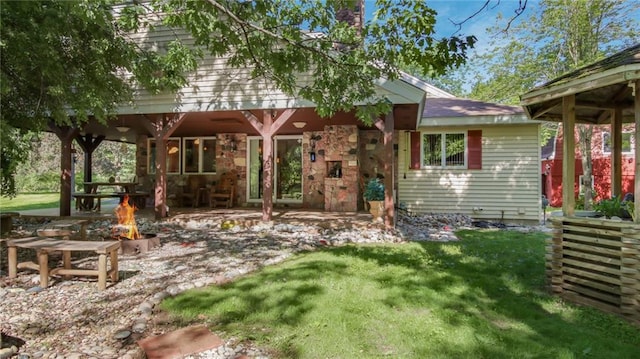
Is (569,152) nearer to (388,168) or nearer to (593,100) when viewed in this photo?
(593,100)

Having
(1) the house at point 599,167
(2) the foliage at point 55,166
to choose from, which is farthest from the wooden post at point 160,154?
(1) the house at point 599,167

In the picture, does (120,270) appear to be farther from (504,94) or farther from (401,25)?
(504,94)

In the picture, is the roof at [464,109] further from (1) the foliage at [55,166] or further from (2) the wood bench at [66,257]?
(1) the foliage at [55,166]

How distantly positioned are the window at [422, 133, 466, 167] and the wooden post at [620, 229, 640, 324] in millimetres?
6835

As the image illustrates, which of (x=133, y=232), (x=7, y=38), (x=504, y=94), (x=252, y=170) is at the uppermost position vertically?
(x=504, y=94)

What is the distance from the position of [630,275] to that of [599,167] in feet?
52.5

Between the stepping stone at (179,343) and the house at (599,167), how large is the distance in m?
15.7

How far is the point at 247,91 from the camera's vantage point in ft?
24.9

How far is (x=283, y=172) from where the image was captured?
34.0ft

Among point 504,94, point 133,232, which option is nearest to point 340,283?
point 133,232

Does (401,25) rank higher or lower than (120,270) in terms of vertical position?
higher

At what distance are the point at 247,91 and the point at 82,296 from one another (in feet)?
16.4

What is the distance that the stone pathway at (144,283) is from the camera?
8.92ft

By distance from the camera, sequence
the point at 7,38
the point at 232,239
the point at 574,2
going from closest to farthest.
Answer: the point at 7,38 < the point at 232,239 < the point at 574,2
